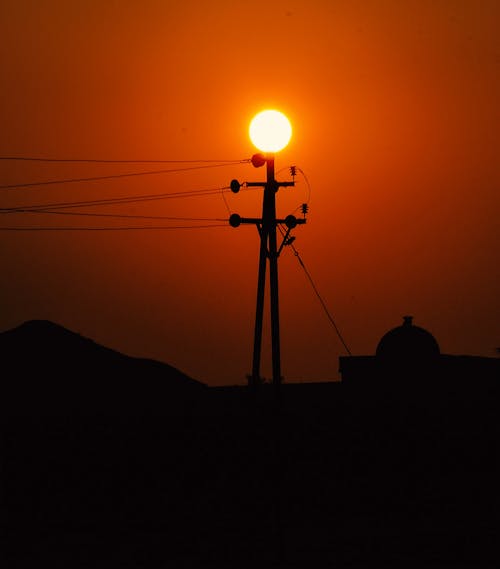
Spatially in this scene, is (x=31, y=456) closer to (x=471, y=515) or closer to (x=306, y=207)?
(x=306, y=207)

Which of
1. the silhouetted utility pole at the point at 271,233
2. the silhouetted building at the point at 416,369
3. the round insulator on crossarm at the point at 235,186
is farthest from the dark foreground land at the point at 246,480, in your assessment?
the silhouetted building at the point at 416,369

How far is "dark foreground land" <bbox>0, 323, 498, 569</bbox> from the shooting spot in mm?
21156

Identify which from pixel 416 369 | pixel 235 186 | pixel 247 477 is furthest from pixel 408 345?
pixel 235 186

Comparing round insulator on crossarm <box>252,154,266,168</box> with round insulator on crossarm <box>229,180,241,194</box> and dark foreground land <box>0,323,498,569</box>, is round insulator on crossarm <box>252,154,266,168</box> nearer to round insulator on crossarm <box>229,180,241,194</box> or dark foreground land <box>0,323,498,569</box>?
round insulator on crossarm <box>229,180,241,194</box>

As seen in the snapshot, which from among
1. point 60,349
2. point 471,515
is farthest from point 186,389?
point 471,515

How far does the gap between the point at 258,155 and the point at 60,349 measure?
31.8m

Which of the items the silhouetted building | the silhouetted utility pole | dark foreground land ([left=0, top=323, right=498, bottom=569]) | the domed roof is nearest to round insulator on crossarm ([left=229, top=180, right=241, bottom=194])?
the silhouetted utility pole

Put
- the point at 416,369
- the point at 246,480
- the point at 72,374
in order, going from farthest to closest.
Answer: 1. the point at 72,374
2. the point at 416,369
3. the point at 246,480

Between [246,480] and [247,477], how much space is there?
0.29 feet

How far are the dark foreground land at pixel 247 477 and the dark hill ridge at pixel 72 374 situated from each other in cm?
1410

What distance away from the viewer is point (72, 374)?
46.5 m

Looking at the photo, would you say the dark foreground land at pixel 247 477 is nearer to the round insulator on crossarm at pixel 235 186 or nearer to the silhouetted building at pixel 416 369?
the round insulator on crossarm at pixel 235 186

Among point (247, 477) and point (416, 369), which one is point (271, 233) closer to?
point (247, 477)

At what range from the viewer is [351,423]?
27.3m
